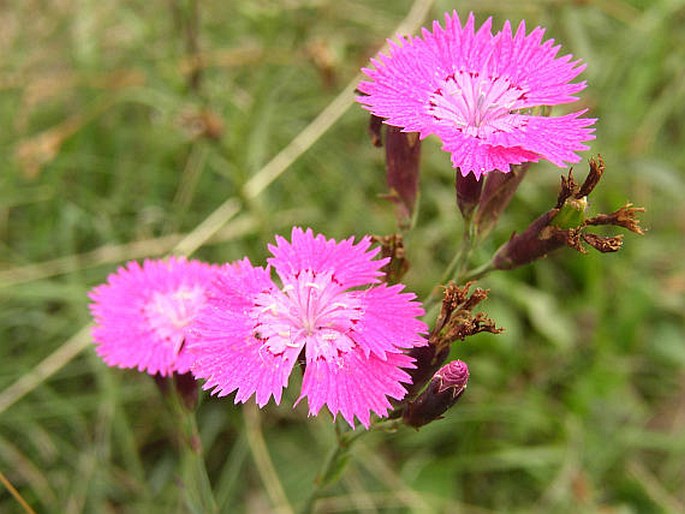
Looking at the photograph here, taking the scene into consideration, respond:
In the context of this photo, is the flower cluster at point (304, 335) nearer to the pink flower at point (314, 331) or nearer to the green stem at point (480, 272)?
the pink flower at point (314, 331)

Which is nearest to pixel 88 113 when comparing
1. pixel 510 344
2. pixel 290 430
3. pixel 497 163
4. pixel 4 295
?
pixel 4 295

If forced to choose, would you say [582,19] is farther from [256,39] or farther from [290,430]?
[290,430]

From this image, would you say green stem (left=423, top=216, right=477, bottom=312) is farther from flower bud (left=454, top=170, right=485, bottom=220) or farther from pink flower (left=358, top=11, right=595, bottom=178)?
pink flower (left=358, top=11, right=595, bottom=178)

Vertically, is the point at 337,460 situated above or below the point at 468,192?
below

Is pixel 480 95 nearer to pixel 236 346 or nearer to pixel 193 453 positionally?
pixel 236 346

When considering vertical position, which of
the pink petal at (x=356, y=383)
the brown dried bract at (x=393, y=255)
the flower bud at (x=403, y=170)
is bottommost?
the pink petal at (x=356, y=383)

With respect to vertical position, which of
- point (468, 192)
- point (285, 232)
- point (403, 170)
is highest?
point (285, 232)

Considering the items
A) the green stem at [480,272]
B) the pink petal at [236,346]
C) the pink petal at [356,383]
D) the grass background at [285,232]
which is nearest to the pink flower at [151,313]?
the pink petal at [236,346]

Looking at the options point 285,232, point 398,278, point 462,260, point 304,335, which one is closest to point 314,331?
point 304,335
